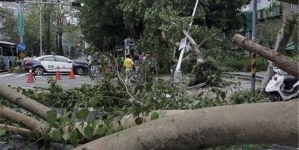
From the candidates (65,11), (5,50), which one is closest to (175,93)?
(5,50)

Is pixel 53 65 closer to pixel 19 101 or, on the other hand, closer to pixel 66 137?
pixel 19 101

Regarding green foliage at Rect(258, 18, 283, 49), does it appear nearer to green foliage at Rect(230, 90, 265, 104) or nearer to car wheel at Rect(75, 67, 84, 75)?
car wheel at Rect(75, 67, 84, 75)

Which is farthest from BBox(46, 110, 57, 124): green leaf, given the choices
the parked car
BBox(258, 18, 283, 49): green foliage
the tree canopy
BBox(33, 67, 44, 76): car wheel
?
BBox(258, 18, 283, 49): green foliage

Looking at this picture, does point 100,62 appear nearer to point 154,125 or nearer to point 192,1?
point 154,125

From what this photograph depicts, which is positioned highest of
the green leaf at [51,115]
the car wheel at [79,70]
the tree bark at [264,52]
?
the tree bark at [264,52]

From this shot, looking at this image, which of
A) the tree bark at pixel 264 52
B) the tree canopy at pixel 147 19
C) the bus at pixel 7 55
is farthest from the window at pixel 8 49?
the tree bark at pixel 264 52

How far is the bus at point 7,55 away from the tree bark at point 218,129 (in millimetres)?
31592

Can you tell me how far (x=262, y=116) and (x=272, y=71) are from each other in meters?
9.88

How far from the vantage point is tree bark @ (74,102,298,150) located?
1.68m

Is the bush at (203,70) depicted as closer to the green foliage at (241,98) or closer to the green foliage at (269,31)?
the green foliage at (241,98)

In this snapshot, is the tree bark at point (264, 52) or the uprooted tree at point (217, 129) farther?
the tree bark at point (264, 52)

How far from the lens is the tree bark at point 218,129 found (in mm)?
1676

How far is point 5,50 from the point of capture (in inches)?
1304

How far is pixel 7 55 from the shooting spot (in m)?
33.6
